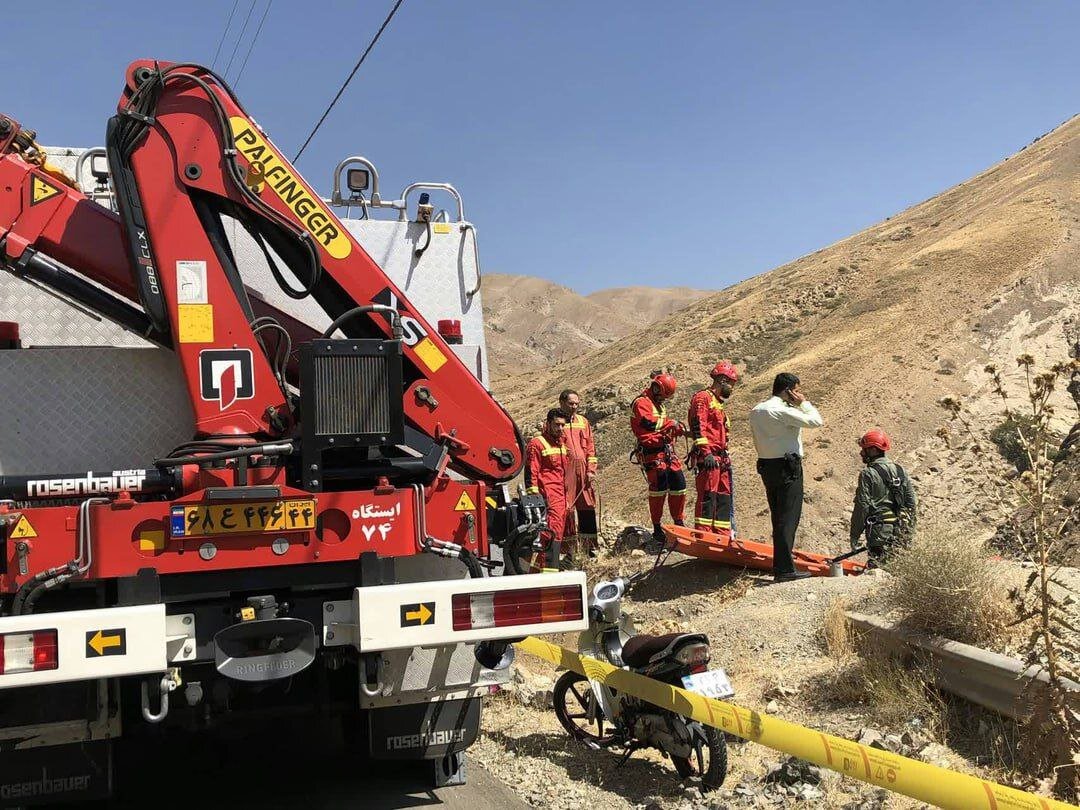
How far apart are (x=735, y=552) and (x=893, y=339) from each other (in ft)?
45.5

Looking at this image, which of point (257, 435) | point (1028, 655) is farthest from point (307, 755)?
point (1028, 655)

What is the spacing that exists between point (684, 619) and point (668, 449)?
8.60ft

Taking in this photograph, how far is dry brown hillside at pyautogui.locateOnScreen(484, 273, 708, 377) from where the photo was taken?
83438 millimetres

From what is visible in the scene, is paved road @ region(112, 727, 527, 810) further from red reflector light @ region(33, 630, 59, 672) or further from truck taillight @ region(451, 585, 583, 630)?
red reflector light @ region(33, 630, 59, 672)

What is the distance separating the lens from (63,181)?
5.11 metres

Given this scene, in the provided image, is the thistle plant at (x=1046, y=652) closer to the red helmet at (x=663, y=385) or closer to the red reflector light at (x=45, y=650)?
the red reflector light at (x=45, y=650)

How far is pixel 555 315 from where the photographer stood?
96.5 metres

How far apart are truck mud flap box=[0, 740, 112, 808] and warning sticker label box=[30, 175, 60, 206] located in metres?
2.37

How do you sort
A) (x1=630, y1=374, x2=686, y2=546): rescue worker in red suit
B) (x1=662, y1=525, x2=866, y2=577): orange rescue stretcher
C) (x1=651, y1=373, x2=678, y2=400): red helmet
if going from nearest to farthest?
(x1=662, y1=525, x2=866, y2=577): orange rescue stretcher → (x1=651, y1=373, x2=678, y2=400): red helmet → (x1=630, y1=374, x2=686, y2=546): rescue worker in red suit

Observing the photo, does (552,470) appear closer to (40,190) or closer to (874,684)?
(874,684)

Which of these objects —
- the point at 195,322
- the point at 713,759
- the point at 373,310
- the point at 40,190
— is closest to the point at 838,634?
the point at 713,759

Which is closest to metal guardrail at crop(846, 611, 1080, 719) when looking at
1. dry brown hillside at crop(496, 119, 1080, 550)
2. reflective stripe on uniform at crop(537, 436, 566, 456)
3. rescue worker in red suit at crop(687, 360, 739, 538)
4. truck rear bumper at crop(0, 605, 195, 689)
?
truck rear bumper at crop(0, 605, 195, 689)

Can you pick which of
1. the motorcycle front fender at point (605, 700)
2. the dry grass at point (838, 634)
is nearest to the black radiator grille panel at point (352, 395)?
the motorcycle front fender at point (605, 700)

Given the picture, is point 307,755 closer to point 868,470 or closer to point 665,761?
point 665,761
